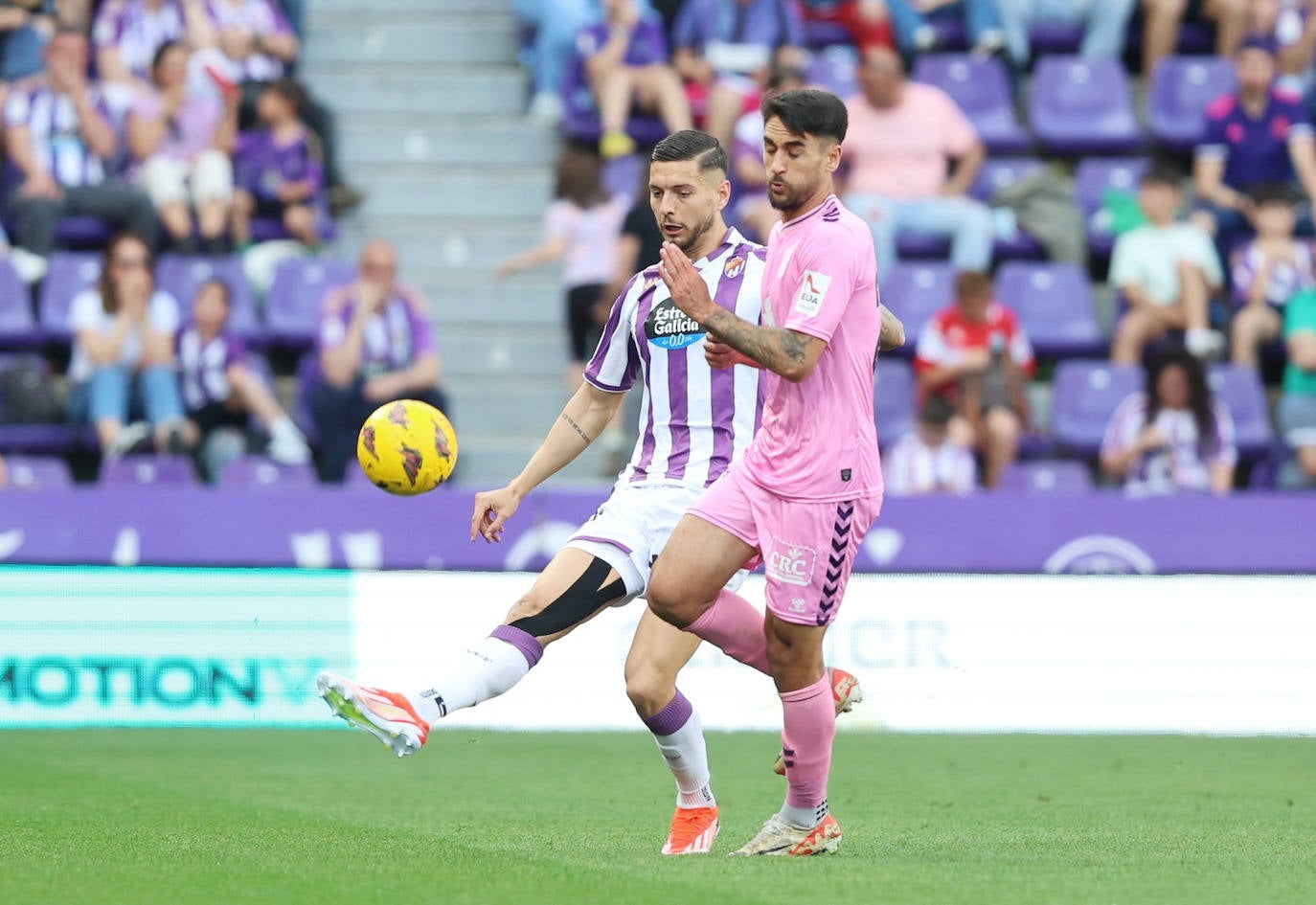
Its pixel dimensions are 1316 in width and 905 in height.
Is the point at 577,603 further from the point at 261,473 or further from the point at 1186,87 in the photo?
the point at 1186,87

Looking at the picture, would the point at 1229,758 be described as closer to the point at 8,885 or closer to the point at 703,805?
the point at 703,805

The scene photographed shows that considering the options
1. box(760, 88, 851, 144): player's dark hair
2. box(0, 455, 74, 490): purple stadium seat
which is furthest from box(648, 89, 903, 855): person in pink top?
box(0, 455, 74, 490): purple stadium seat

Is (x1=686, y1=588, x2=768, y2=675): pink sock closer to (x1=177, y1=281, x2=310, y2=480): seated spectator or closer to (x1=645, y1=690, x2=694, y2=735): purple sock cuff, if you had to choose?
(x1=645, y1=690, x2=694, y2=735): purple sock cuff

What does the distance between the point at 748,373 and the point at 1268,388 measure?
27.3 feet

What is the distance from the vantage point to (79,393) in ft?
43.0

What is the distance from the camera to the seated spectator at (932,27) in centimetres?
1534

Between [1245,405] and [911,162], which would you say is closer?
[1245,405]

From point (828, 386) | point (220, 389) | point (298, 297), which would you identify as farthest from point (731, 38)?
point (828, 386)

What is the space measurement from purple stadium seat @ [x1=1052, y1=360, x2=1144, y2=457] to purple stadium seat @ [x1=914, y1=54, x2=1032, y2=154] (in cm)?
237

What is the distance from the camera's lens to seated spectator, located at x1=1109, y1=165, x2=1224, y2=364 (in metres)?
13.7

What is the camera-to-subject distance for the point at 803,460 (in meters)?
6.12

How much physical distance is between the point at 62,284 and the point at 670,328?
27.1 ft

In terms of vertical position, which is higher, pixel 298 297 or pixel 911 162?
pixel 911 162

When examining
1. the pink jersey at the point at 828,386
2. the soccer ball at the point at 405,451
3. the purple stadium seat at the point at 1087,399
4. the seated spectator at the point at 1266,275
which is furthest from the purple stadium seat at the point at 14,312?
the pink jersey at the point at 828,386
